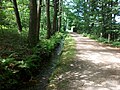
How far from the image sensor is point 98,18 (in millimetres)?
27672

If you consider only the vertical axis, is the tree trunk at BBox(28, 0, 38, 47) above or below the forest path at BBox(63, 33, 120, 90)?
above

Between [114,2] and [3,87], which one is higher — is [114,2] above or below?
above

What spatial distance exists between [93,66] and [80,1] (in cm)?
3787

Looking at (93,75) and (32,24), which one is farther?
(32,24)

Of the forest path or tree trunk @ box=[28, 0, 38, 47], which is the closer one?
the forest path

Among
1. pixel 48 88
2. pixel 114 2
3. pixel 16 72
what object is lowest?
pixel 48 88

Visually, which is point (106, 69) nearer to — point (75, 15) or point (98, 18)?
point (98, 18)

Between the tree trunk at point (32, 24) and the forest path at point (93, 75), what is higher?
the tree trunk at point (32, 24)

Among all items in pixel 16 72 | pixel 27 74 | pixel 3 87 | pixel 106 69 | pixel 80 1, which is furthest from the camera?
pixel 80 1

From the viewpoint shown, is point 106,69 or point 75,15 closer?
point 106,69

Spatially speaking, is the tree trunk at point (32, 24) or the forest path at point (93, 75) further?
the tree trunk at point (32, 24)

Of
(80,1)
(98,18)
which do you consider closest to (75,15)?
(80,1)

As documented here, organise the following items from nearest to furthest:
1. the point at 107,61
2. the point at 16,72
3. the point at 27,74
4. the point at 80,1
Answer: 1. the point at 16,72
2. the point at 27,74
3. the point at 107,61
4. the point at 80,1

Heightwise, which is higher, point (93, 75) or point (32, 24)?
point (32, 24)
